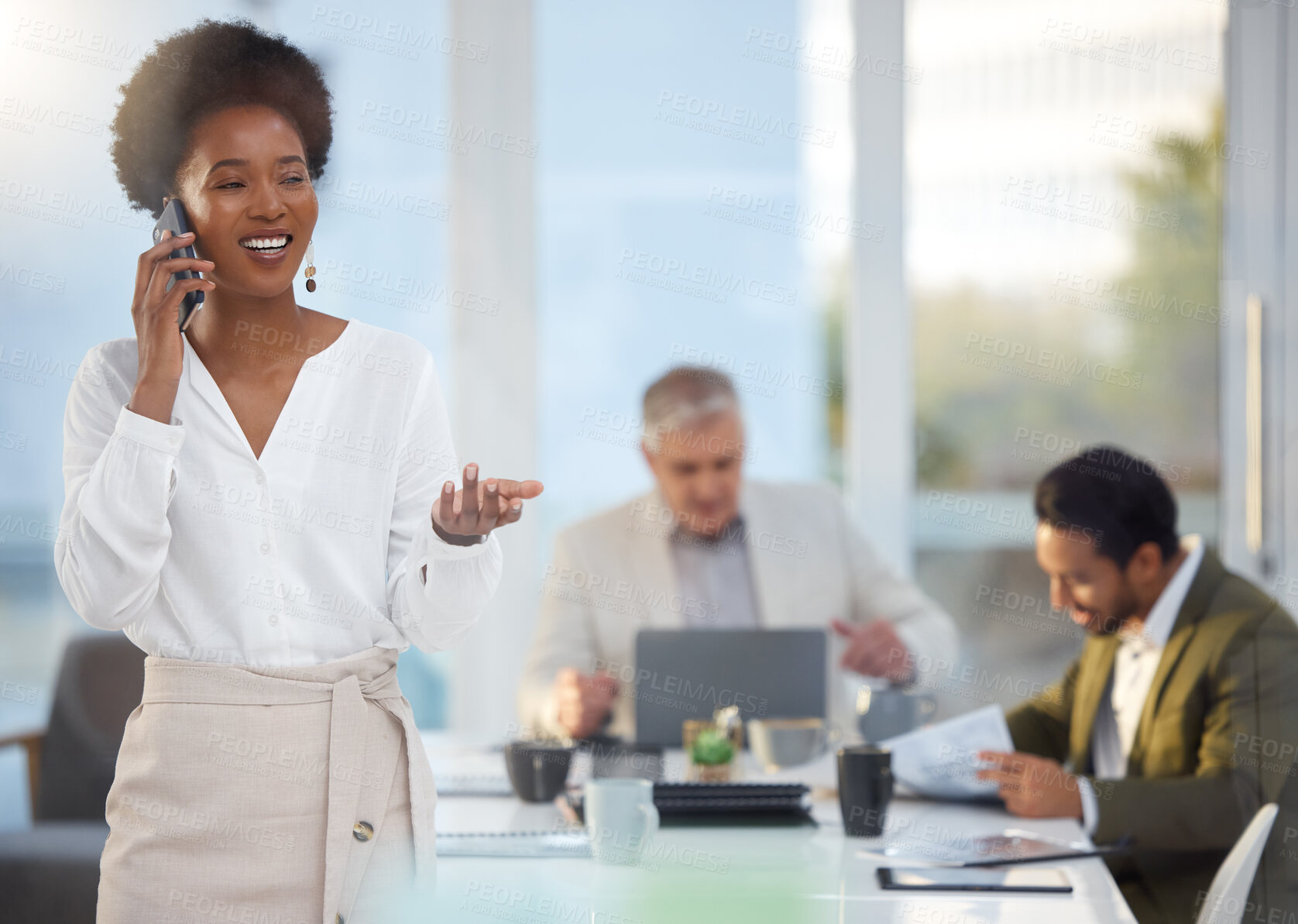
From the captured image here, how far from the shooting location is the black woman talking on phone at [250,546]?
98 centimetres

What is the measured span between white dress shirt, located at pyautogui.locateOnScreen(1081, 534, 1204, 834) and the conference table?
0.52 metres

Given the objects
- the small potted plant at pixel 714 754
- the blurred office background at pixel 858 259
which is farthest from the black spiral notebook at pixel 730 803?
the blurred office background at pixel 858 259

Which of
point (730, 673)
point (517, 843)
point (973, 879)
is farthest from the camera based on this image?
point (730, 673)

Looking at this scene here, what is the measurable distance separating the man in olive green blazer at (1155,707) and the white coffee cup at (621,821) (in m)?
0.60

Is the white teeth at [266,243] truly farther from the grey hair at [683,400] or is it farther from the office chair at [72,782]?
the grey hair at [683,400]

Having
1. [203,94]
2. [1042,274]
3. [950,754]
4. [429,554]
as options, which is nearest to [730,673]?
[950,754]

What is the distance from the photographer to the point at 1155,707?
203 centimetres

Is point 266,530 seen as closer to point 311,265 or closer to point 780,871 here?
point 311,265

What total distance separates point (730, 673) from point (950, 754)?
0.47 m

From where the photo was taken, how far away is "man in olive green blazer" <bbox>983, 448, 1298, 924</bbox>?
1.76 m

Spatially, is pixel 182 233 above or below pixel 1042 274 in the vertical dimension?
below

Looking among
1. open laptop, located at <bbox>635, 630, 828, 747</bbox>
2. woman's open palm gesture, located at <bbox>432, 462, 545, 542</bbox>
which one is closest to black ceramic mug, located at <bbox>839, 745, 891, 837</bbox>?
open laptop, located at <bbox>635, 630, 828, 747</bbox>

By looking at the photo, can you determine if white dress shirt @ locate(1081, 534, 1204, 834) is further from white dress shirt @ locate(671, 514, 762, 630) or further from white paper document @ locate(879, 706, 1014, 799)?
white dress shirt @ locate(671, 514, 762, 630)

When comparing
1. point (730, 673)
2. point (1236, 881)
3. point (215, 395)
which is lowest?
point (1236, 881)
